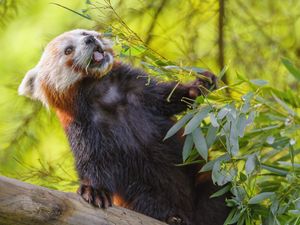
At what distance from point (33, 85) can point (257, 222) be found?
1576 millimetres

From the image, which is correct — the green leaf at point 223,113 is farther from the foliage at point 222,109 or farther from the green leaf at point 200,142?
the green leaf at point 200,142

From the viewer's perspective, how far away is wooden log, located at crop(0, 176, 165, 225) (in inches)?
107

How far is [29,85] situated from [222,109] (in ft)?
4.54

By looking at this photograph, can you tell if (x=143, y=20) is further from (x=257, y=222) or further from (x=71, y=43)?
(x=257, y=222)

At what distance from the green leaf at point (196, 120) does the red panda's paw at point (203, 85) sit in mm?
256

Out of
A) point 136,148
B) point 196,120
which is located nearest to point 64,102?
point 136,148

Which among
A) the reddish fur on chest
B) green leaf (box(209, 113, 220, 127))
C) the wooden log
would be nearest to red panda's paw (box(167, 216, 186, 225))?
the wooden log

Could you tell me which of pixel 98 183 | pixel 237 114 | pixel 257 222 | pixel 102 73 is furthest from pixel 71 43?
pixel 257 222

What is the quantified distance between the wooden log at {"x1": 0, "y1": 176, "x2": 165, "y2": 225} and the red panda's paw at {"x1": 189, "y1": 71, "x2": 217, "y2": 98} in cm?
82

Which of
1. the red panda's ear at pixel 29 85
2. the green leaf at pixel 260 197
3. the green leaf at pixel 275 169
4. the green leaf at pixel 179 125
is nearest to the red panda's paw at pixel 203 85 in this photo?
the green leaf at pixel 179 125

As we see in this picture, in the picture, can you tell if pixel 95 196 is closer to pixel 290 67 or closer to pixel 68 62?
pixel 68 62

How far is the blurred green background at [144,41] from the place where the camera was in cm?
420

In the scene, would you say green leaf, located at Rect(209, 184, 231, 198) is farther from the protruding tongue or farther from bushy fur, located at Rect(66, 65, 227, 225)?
the protruding tongue

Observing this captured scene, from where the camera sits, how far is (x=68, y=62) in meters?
3.90
